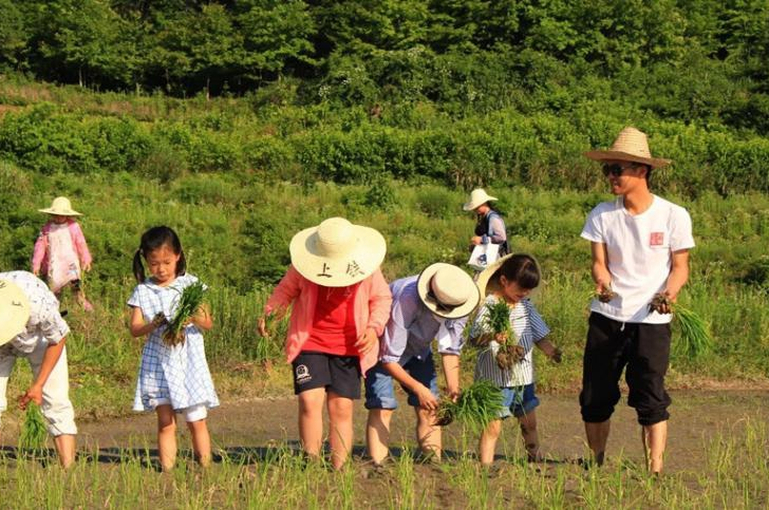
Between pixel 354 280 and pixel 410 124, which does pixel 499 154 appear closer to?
pixel 410 124

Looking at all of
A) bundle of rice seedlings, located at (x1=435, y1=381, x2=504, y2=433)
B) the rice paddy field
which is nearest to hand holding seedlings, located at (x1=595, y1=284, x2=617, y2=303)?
bundle of rice seedlings, located at (x1=435, y1=381, x2=504, y2=433)

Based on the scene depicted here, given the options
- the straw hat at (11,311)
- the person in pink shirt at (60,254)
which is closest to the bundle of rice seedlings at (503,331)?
the straw hat at (11,311)

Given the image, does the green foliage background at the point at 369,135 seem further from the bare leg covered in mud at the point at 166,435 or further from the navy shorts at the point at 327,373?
the navy shorts at the point at 327,373

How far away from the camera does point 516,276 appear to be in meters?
6.10

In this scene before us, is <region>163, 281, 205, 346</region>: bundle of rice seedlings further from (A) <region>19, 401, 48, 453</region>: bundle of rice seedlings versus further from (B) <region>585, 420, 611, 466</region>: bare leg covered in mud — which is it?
(B) <region>585, 420, 611, 466</region>: bare leg covered in mud

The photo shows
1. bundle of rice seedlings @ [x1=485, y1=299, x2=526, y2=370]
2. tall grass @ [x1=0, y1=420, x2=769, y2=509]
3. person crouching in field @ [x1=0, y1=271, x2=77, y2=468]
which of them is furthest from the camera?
bundle of rice seedlings @ [x1=485, y1=299, x2=526, y2=370]

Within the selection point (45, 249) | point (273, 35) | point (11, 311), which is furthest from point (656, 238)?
point (273, 35)

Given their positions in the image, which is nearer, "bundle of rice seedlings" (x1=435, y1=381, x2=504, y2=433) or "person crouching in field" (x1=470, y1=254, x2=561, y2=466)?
"bundle of rice seedlings" (x1=435, y1=381, x2=504, y2=433)

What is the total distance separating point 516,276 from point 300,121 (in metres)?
20.2

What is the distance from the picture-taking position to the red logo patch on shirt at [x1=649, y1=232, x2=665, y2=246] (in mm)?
5707

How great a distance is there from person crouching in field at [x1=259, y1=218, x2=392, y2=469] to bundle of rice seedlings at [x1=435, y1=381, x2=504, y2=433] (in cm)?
45

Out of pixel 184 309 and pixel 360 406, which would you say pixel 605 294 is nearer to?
pixel 184 309

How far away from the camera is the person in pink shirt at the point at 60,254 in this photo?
1127 centimetres

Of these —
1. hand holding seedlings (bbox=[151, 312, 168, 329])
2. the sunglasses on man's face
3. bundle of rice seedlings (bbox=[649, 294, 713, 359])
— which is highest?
the sunglasses on man's face
